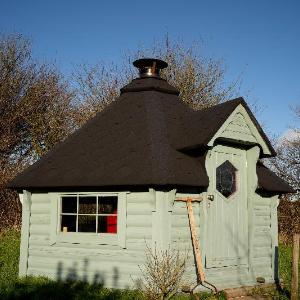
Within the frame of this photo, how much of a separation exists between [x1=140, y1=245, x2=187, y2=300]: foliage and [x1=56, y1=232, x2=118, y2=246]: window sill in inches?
34.1

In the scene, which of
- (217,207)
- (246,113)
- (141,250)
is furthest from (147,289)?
(246,113)

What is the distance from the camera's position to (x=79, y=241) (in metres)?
8.82

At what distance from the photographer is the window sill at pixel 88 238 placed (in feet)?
27.9

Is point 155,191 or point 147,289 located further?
point 155,191

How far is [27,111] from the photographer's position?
2473 centimetres

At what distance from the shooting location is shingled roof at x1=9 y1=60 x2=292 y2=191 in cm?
829

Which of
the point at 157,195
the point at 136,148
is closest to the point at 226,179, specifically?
the point at 157,195

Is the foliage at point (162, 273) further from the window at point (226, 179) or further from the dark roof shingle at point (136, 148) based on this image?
the window at point (226, 179)

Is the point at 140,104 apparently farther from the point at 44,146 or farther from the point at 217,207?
the point at 44,146

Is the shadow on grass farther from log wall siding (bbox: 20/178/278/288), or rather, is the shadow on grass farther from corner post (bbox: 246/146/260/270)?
corner post (bbox: 246/146/260/270)

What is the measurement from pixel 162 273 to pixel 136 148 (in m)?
2.91

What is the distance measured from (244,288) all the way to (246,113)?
3917 mm

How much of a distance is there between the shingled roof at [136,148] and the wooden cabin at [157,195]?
0.03 meters

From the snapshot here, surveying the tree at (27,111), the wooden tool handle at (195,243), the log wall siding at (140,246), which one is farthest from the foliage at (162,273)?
the tree at (27,111)
